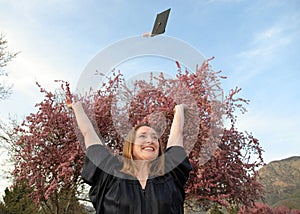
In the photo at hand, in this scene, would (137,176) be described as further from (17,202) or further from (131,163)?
(17,202)

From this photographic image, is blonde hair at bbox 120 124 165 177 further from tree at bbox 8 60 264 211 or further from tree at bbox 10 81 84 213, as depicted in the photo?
tree at bbox 10 81 84 213

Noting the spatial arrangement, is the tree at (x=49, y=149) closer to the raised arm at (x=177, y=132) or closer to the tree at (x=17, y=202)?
the raised arm at (x=177, y=132)

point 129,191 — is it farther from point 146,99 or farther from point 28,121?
point 28,121

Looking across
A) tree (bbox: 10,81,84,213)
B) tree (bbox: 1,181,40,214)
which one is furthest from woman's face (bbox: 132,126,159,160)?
tree (bbox: 1,181,40,214)

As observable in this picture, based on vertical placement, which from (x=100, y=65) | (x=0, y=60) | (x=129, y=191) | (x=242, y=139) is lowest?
(x=129, y=191)

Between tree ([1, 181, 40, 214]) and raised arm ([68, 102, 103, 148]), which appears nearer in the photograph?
raised arm ([68, 102, 103, 148])

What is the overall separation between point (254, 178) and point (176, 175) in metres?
5.58

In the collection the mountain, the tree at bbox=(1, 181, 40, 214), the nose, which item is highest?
the mountain

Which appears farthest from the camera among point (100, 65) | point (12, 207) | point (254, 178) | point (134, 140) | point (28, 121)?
point (12, 207)

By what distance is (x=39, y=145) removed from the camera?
755cm

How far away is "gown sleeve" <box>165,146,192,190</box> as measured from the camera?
2266 mm

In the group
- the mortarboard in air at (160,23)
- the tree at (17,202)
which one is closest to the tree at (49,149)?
the mortarboard in air at (160,23)

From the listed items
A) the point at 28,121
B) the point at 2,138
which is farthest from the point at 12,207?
the point at 28,121

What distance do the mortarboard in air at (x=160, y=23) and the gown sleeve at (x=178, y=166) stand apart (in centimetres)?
97
